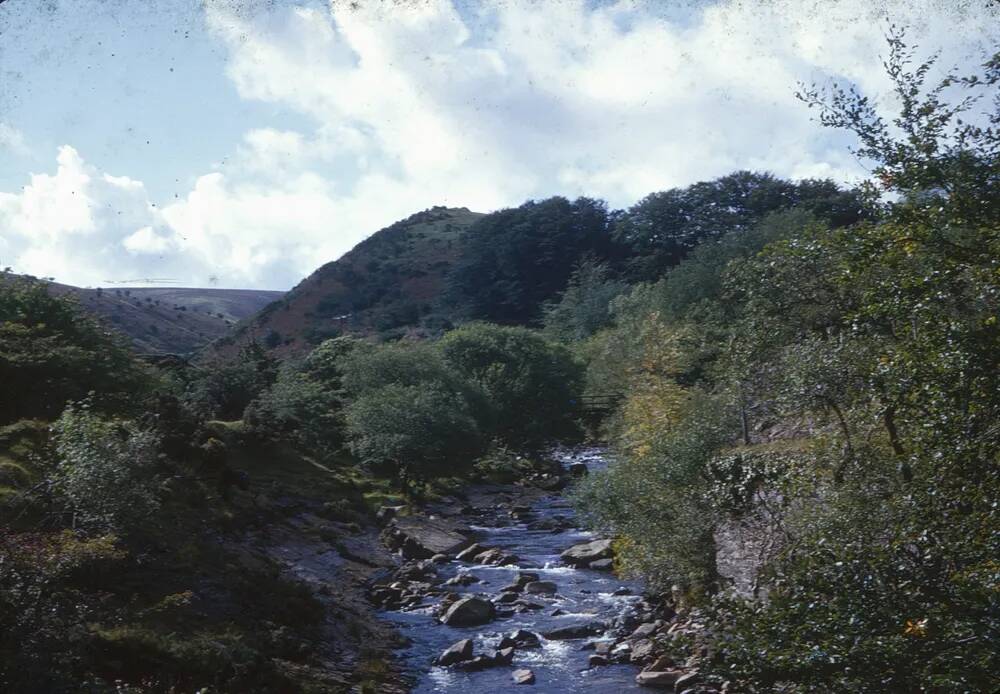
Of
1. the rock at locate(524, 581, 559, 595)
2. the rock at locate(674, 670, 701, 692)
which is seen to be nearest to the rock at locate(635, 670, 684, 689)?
the rock at locate(674, 670, 701, 692)

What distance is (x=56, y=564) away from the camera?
15.1 m

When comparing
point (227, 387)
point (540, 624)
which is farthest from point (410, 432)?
point (540, 624)

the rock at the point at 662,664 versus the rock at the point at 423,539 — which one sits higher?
the rock at the point at 423,539

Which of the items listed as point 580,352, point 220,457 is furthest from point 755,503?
point 580,352

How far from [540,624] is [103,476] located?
508 inches

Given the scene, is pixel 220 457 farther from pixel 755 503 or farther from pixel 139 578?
pixel 755 503

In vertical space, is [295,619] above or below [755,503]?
below

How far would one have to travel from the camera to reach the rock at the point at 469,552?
115 feet

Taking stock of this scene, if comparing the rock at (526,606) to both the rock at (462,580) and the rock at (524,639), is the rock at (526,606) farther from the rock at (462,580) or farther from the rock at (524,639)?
the rock at (462,580)

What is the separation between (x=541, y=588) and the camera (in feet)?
94.9

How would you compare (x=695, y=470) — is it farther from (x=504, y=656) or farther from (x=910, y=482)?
(x=910, y=482)

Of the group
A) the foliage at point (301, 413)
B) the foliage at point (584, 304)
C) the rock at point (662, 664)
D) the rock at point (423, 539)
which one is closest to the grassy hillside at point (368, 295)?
the foliage at point (584, 304)

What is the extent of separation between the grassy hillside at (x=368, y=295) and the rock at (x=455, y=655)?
8188cm

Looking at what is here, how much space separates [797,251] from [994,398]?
5.25 meters
